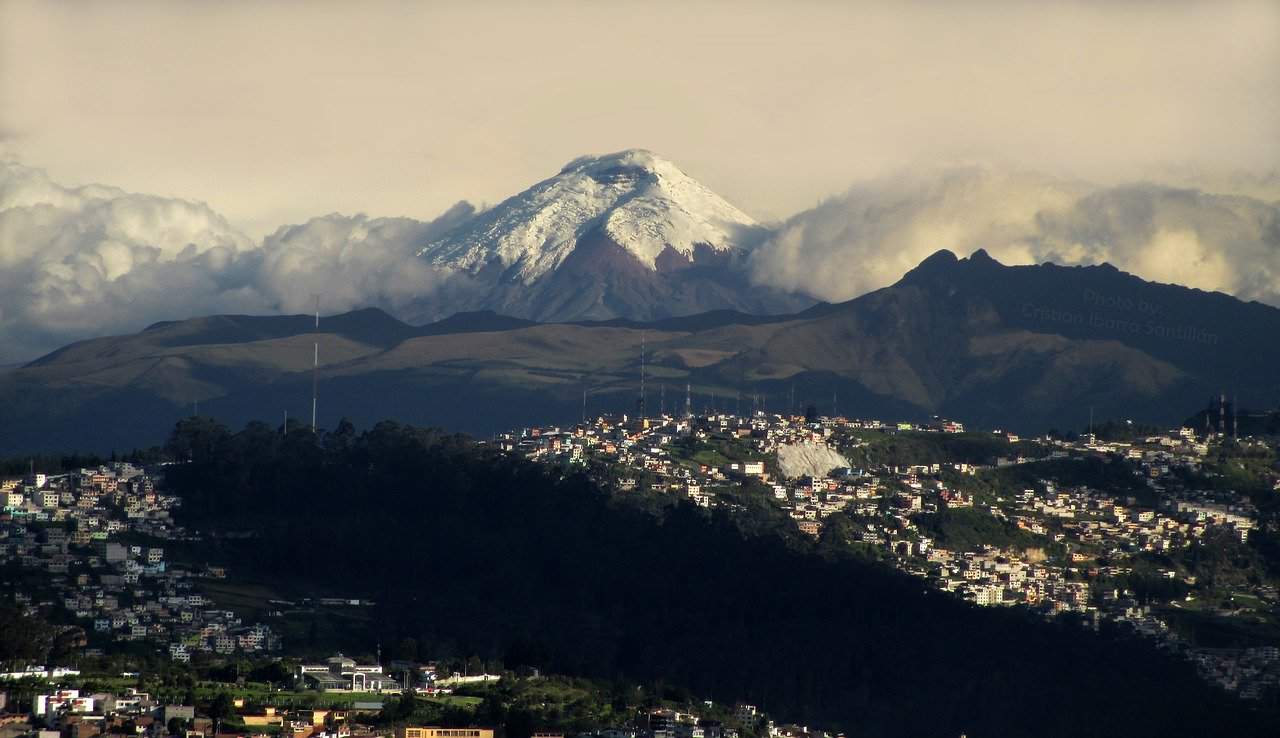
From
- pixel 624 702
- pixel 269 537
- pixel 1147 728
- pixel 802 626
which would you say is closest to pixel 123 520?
pixel 269 537

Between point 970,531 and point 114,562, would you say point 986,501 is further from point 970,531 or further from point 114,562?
point 114,562

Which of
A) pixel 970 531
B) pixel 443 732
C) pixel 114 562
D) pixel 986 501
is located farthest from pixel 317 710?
pixel 986 501

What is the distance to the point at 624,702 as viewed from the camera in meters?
92.1

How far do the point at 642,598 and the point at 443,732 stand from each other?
32.4 meters

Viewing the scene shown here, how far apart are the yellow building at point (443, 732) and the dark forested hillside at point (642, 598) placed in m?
15.2

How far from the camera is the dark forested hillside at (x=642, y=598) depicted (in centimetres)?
10006

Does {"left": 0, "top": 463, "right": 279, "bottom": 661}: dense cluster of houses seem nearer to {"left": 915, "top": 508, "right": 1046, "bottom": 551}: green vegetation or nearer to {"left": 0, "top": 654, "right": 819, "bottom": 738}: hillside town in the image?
{"left": 0, "top": 654, "right": 819, "bottom": 738}: hillside town

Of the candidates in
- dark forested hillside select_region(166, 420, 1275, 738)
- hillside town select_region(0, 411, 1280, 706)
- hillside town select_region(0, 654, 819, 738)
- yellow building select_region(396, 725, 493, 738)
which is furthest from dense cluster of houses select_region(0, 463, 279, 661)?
yellow building select_region(396, 725, 493, 738)

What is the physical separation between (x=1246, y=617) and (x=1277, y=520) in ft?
71.2

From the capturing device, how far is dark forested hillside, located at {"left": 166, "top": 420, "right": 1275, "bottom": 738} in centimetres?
10006

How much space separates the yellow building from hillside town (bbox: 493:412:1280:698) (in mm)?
32390

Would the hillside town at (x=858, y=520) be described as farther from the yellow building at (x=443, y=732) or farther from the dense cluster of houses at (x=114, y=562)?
the yellow building at (x=443, y=732)

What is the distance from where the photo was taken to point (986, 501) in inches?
5689

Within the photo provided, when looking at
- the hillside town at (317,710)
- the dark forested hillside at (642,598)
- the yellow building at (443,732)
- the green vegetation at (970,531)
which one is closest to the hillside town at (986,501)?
the green vegetation at (970,531)
